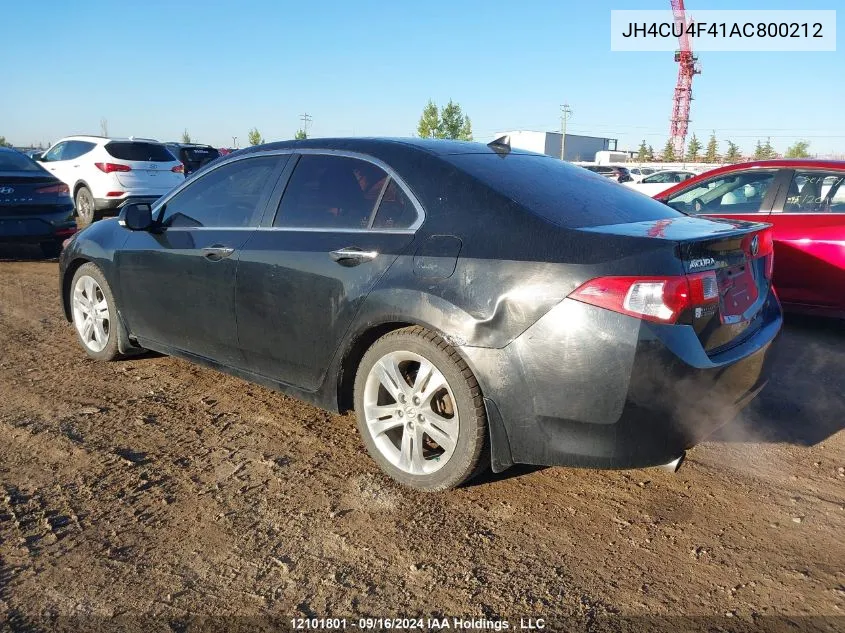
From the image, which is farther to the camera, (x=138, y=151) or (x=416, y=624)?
(x=138, y=151)

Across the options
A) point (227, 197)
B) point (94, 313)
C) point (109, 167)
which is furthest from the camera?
point (109, 167)

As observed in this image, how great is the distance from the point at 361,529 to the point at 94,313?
311cm

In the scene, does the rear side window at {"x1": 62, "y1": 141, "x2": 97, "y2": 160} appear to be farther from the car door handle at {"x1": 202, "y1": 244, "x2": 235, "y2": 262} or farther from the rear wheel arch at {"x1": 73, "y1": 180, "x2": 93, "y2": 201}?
the car door handle at {"x1": 202, "y1": 244, "x2": 235, "y2": 262}

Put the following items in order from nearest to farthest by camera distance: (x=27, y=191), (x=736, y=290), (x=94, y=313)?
1. (x=736, y=290)
2. (x=94, y=313)
3. (x=27, y=191)

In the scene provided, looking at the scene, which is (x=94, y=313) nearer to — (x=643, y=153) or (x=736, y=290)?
(x=736, y=290)

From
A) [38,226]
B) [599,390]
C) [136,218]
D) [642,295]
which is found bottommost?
[599,390]

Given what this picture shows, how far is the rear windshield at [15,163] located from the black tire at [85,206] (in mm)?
3440

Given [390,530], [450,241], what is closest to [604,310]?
[450,241]

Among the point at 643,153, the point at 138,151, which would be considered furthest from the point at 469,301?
the point at 643,153

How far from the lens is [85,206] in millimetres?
13227

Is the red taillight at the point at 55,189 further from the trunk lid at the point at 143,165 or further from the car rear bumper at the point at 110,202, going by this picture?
the trunk lid at the point at 143,165

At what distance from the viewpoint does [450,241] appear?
2996 millimetres

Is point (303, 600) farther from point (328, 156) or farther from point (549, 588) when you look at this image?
point (328, 156)

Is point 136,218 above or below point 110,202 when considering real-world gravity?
above
